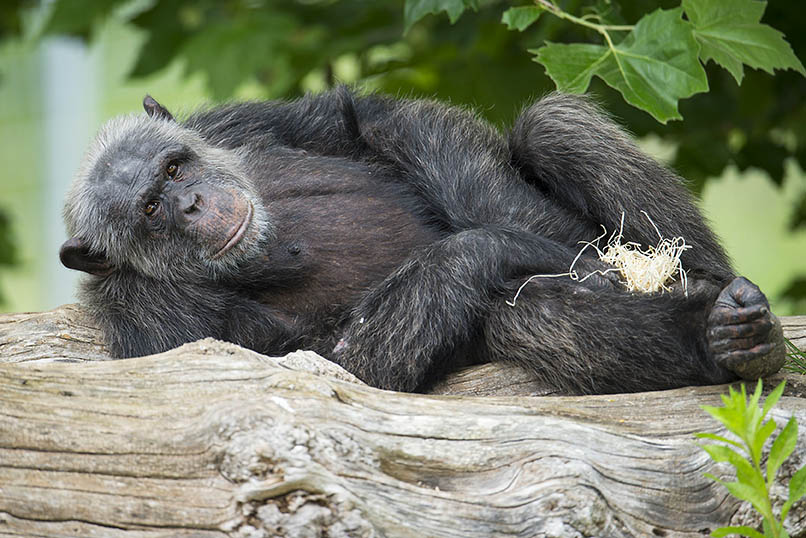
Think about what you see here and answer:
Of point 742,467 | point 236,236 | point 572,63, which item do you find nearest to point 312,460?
point 742,467

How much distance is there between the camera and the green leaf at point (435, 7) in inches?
150

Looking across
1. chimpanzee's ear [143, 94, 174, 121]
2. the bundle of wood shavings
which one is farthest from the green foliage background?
the bundle of wood shavings

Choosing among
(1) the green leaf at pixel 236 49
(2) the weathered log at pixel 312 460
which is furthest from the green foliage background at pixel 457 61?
(2) the weathered log at pixel 312 460

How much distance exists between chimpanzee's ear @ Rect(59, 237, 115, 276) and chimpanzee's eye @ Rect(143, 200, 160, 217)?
28cm

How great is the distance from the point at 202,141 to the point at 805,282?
362 cm

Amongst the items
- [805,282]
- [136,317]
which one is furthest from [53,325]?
[805,282]

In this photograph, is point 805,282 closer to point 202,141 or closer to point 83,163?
→ point 202,141

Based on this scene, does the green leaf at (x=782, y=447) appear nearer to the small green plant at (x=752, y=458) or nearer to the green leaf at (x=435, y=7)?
the small green plant at (x=752, y=458)

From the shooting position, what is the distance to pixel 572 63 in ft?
11.7

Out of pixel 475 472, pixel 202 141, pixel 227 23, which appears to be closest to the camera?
pixel 475 472

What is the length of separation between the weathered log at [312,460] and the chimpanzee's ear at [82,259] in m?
1.13

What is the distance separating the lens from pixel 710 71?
527 centimetres

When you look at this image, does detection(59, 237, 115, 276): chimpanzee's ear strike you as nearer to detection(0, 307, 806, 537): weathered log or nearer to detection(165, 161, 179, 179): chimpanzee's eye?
detection(165, 161, 179, 179): chimpanzee's eye

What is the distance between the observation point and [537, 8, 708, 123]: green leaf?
3.44 meters
